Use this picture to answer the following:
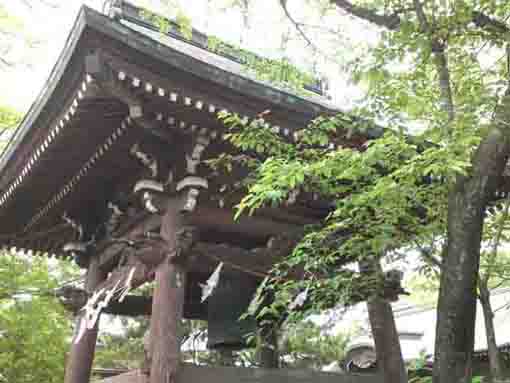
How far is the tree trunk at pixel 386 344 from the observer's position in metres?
5.23

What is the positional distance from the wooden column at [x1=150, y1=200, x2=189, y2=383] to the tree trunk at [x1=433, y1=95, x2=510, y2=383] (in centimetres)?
215

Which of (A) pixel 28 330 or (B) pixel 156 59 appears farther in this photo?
(A) pixel 28 330

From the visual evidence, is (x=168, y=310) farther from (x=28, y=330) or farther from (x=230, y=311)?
(x=28, y=330)

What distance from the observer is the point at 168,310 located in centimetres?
427

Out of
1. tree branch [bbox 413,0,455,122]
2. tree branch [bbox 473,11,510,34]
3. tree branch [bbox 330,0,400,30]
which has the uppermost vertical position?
tree branch [bbox 330,0,400,30]

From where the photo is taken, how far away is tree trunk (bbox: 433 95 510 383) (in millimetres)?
2801

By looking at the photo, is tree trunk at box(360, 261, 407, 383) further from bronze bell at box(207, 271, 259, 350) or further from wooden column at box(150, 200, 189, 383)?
wooden column at box(150, 200, 189, 383)

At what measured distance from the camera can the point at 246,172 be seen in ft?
16.9

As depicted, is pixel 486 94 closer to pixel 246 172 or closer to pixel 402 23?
pixel 402 23

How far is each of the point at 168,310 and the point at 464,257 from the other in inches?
97.0

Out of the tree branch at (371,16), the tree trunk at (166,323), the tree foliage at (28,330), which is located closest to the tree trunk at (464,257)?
the tree branch at (371,16)

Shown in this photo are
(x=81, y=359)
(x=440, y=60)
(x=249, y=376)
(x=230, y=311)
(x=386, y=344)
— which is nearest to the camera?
(x=440, y=60)

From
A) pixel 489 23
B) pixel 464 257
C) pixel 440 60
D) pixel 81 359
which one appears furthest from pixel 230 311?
pixel 489 23

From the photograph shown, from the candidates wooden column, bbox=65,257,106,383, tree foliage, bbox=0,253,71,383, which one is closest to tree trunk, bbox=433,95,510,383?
wooden column, bbox=65,257,106,383
